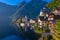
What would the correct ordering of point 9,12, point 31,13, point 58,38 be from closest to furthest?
point 58,38
point 31,13
point 9,12

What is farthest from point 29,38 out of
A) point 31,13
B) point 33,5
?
point 33,5

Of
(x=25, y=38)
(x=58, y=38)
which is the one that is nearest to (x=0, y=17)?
(x=25, y=38)

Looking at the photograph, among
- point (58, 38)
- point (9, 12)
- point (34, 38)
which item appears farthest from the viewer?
point (9, 12)

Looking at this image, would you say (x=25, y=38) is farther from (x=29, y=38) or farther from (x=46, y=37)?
(x=46, y=37)

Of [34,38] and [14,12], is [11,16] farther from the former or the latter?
[34,38]

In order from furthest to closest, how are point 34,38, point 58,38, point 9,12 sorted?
point 9,12, point 34,38, point 58,38

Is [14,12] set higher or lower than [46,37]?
higher

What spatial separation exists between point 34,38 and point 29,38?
13 cm

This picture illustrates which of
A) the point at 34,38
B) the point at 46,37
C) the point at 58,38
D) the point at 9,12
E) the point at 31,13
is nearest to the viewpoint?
the point at 58,38

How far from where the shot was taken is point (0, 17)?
9734mm

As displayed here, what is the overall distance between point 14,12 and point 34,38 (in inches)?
184

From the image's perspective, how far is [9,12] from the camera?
10.4 metres

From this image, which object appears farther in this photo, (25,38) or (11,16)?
(11,16)

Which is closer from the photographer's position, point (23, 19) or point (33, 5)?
point (23, 19)
